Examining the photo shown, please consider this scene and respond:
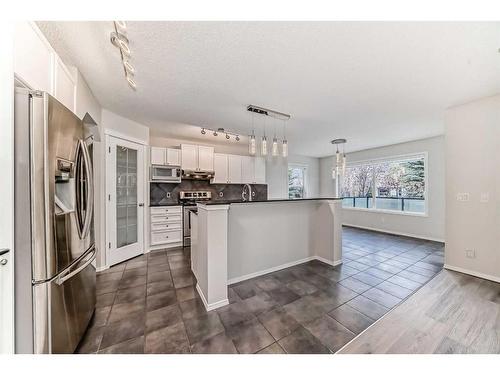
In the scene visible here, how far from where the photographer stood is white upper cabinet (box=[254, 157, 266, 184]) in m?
5.41

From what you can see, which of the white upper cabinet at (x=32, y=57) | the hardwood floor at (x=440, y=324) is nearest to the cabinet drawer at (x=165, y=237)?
the white upper cabinet at (x=32, y=57)

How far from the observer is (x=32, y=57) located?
4.09 feet

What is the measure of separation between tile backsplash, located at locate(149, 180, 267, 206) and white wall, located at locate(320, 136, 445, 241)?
326 centimetres

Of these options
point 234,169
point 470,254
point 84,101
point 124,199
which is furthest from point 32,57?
point 470,254

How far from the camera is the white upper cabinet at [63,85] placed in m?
1.54

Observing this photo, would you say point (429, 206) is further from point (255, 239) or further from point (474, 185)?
point (255, 239)

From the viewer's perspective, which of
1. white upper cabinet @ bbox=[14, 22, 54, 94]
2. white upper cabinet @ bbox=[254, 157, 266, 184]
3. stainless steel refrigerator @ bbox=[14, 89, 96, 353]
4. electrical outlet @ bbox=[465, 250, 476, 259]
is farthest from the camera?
white upper cabinet @ bbox=[254, 157, 266, 184]

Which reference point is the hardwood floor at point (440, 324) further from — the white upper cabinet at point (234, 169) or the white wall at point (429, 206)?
the white upper cabinet at point (234, 169)

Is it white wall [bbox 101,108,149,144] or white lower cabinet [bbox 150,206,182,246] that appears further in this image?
white lower cabinet [bbox 150,206,182,246]

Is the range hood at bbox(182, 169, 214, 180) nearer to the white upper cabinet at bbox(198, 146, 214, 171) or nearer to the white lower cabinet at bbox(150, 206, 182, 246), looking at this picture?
the white upper cabinet at bbox(198, 146, 214, 171)

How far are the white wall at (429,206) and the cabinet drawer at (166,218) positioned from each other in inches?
211

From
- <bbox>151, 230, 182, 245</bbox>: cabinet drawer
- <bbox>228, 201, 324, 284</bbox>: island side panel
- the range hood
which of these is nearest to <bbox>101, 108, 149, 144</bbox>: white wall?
the range hood

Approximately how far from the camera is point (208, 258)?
190 cm
